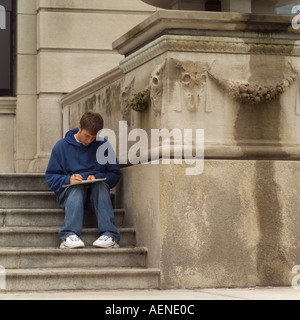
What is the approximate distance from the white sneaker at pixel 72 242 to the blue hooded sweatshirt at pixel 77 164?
2.26ft

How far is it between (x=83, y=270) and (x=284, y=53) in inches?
115

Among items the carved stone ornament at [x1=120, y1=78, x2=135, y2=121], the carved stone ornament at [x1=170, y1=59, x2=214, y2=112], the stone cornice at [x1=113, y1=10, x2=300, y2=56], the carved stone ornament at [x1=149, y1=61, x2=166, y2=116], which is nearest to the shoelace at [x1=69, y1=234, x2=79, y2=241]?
the carved stone ornament at [x1=149, y1=61, x2=166, y2=116]

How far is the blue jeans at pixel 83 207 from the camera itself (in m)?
8.55

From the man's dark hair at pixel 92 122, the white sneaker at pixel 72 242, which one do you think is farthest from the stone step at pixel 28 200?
the white sneaker at pixel 72 242

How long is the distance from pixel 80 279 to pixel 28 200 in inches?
75.3

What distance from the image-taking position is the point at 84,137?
9.06 meters

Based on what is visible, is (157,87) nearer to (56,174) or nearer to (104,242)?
(56,174)

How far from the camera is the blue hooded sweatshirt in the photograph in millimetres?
9055

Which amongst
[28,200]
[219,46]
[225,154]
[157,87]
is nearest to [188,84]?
[157,87]

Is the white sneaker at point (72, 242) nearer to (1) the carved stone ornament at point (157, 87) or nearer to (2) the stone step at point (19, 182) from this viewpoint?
(1) the carved stone ornament at point (157, 87)

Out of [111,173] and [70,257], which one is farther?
[111,173]

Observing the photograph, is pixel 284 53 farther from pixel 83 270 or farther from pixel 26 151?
pixel 26 151

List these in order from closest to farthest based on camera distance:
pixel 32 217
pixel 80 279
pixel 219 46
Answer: pixel 80 279, pixel 219 46, pixel 32 217
